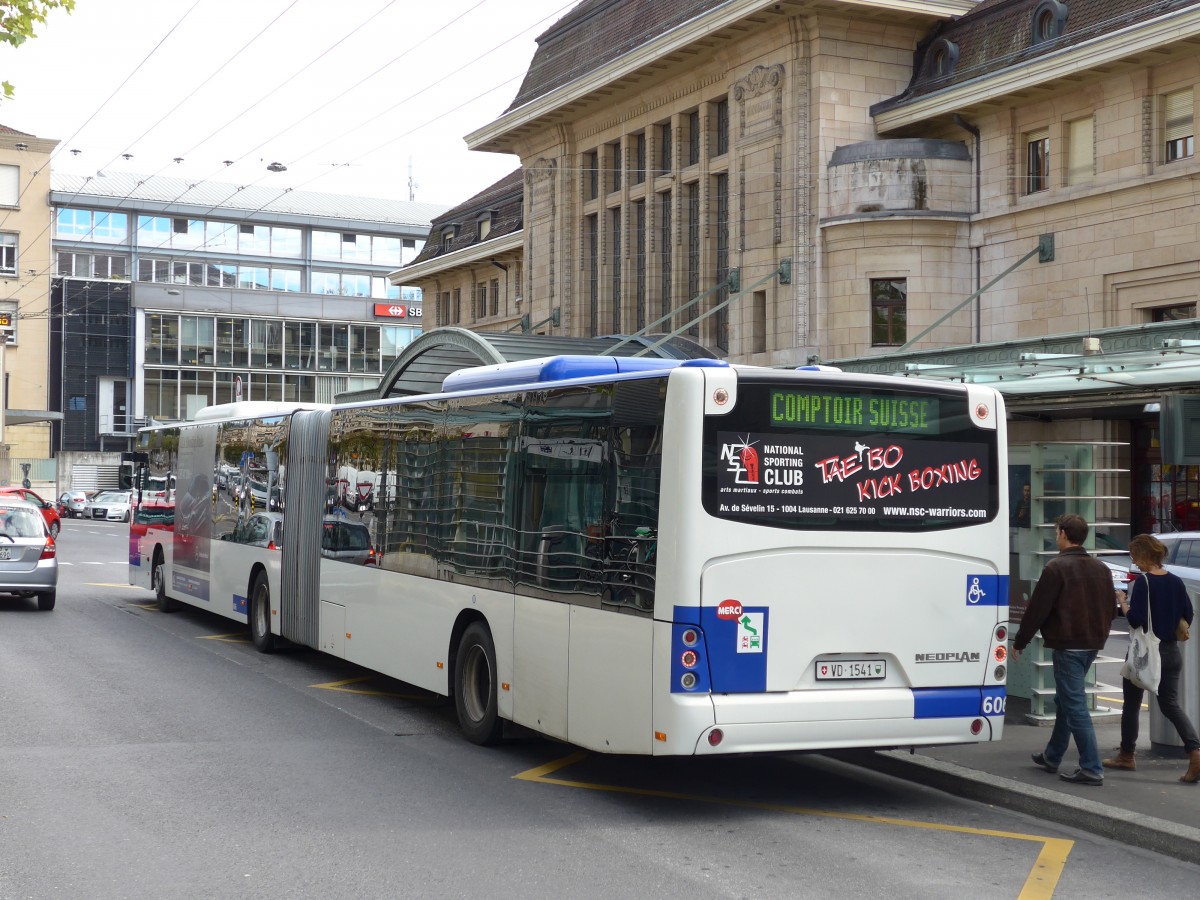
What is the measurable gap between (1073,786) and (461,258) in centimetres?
4656

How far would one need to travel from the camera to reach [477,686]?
1116 cm

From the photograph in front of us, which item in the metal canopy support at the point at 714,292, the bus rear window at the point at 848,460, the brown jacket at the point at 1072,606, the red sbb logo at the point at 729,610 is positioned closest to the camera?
the red sbb logo at the point at 729,610

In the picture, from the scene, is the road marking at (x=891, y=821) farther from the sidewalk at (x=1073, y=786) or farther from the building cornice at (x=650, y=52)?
the building cornice at (x=650, y=52)

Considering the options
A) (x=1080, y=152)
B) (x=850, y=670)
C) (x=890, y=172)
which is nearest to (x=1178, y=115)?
(x=1080, y=152)

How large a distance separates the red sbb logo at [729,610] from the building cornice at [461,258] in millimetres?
41771

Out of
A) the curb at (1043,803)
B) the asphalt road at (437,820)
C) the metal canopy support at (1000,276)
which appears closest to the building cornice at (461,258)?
the metal canopy support at (1000,276)

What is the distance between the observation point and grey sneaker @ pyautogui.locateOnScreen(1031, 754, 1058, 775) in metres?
9.64

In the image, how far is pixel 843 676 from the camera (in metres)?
8.82

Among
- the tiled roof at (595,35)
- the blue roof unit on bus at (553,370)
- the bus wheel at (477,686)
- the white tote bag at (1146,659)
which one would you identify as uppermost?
the tiled roof at (595,35)

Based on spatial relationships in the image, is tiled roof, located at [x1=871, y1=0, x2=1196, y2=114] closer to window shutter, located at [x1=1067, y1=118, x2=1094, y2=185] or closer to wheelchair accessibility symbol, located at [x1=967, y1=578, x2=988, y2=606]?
window shutter, located at [x1=1067, y1=118, x2=1094, y2=185]

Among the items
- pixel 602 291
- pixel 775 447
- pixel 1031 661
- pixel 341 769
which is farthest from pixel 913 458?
pixel 602 291

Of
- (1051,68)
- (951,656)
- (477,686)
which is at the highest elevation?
(1051,68)

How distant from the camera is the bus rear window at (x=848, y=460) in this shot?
862 cm

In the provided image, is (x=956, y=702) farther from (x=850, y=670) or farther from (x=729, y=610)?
(x=729, y=610)
